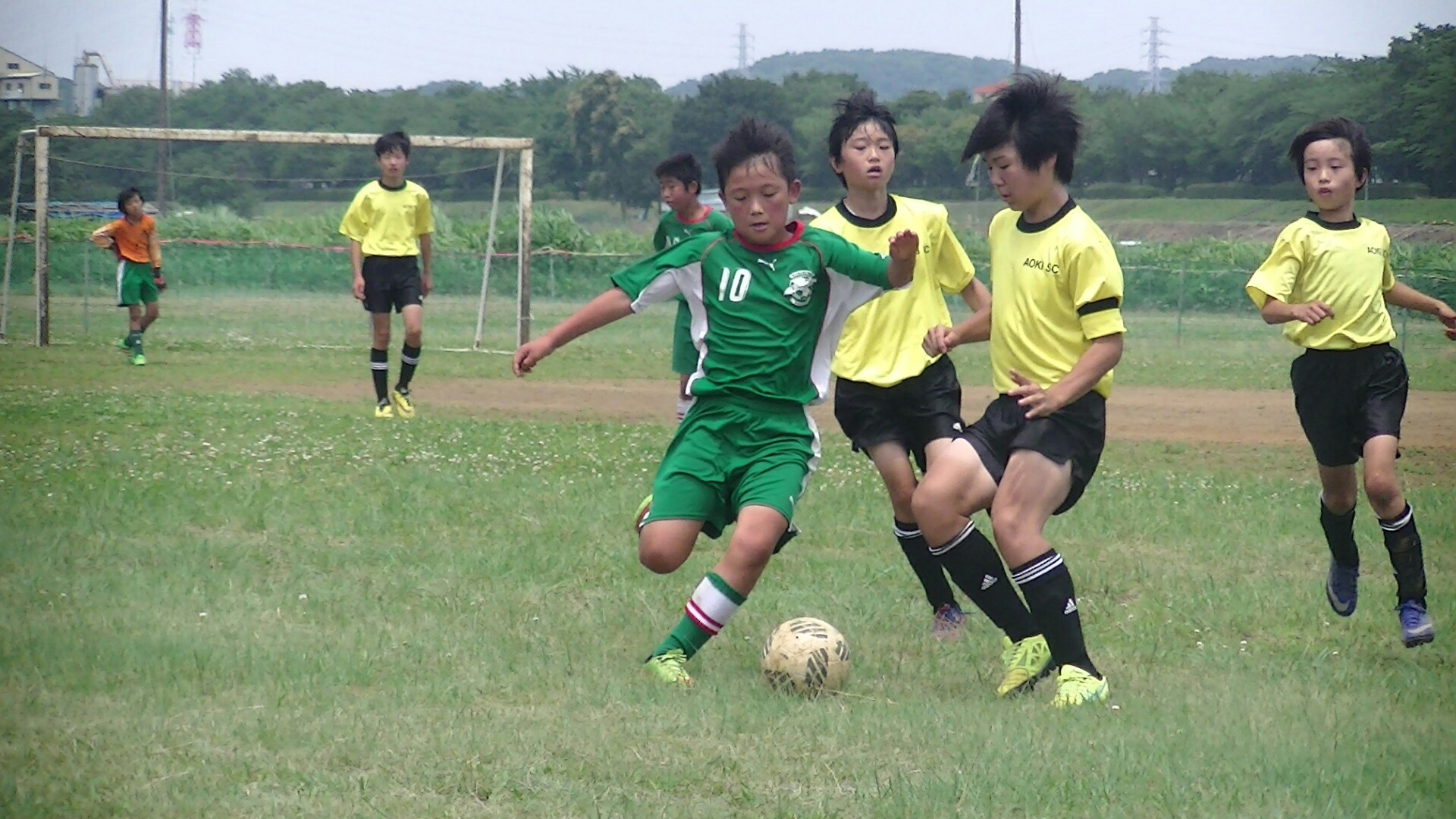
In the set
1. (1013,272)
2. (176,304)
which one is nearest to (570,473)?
(1013,272)

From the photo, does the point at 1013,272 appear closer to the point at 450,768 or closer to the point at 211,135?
the point at 450,768

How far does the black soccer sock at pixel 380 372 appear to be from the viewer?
13336 mm

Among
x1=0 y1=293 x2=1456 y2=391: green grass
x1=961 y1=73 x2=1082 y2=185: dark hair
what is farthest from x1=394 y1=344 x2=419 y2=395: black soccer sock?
x1=961 y1=73 x2=1082 y2=185: dark hair

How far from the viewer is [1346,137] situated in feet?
21.2

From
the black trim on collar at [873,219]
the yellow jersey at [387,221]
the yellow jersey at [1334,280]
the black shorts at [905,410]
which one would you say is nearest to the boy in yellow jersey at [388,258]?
the yellow jersey at [387,221]

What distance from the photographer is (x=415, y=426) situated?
40.0 feet

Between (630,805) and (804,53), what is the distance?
18848 centimetres

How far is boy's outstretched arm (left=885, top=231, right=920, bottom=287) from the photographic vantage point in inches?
210

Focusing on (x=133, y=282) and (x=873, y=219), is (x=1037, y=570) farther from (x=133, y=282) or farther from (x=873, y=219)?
(x=133, y=282)

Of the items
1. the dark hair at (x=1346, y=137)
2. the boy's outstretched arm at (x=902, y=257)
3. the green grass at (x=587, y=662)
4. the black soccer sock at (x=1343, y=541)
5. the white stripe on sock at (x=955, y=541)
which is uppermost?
the dark hair at (x=1346, y=137)

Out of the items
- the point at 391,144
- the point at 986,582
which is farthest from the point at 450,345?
the point at 986,582

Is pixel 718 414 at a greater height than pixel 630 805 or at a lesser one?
greater

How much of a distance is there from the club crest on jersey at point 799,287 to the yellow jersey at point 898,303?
68 cm

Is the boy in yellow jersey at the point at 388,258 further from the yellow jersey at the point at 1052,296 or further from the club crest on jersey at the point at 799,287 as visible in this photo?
the yellow jersey at the point at 1052,296
